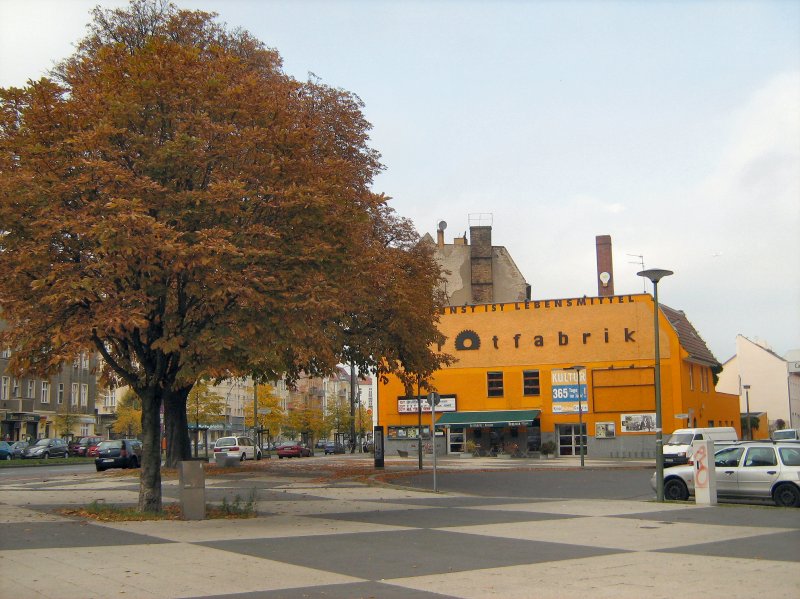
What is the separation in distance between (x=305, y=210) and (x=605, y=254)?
50237 millimetres

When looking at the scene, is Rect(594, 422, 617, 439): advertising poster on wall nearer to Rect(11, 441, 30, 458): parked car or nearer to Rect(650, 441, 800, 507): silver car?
Rect(650, 441, 800, 507): silver car

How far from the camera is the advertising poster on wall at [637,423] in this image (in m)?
52.5

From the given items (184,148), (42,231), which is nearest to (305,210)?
(184,148)

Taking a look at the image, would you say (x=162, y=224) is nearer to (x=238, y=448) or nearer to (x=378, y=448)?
(x=378, y=448)

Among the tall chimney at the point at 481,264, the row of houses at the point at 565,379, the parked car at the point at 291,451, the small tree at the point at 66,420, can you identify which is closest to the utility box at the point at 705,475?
the row of houses at the point at 565,379

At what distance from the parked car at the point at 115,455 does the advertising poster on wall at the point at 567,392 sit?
26.7 meters

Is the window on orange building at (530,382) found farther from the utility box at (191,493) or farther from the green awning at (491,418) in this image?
the utility box at (191,493)

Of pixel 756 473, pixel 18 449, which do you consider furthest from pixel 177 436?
pixel 18 449

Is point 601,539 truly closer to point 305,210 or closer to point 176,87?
point 305,210

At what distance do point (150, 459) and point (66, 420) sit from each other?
2438 inches

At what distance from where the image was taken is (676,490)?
72.8ft

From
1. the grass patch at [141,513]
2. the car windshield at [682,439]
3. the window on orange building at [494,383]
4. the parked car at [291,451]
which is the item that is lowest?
the parked car at [291,451]

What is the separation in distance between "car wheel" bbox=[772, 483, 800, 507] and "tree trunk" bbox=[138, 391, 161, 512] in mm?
13896

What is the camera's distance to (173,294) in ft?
55.1
